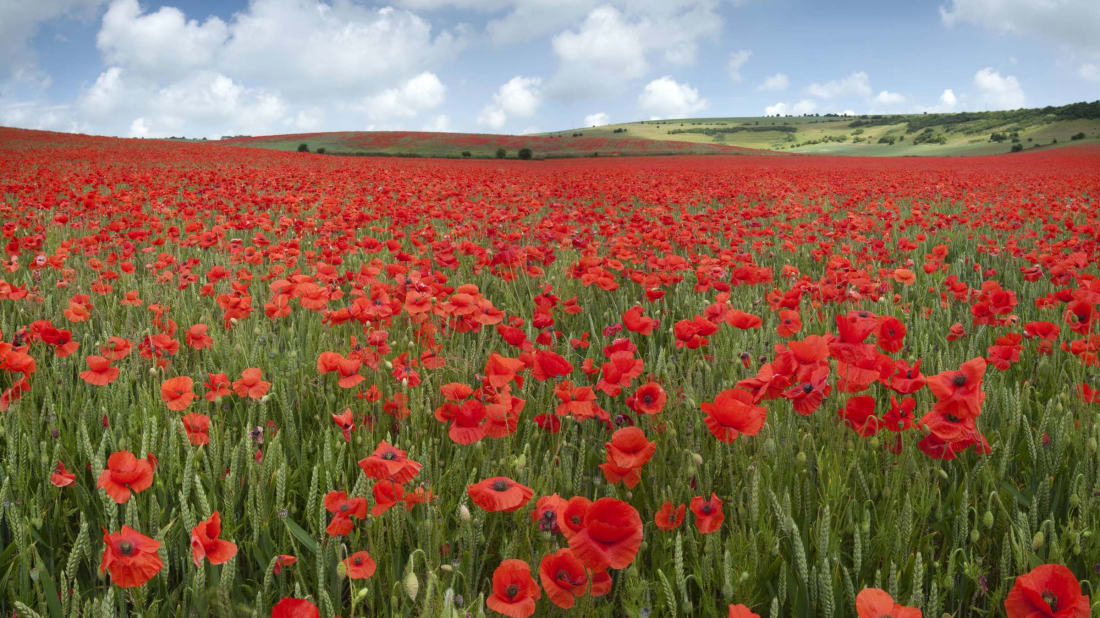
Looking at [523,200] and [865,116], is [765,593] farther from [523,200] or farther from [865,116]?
[865,116]

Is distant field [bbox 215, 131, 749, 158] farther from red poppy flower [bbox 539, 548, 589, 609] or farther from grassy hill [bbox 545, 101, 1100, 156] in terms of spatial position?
red poppy flower [bbox 539, 548, 589, 609]

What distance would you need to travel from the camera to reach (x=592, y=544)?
1127mm

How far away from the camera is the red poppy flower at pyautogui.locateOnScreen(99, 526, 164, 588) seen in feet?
3.56

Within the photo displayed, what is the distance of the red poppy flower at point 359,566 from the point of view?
1.36m

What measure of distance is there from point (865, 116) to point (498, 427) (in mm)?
109784

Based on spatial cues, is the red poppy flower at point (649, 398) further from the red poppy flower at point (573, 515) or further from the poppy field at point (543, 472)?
the red poppy flower at point (573, 515)

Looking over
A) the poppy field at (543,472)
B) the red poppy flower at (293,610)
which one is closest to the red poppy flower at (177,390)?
the poppy field at (543,472)

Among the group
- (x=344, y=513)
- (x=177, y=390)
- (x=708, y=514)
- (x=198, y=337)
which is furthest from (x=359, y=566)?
(x=198, y=337)

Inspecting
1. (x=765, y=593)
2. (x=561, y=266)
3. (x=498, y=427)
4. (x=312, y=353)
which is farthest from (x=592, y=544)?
(x=561, y=266)

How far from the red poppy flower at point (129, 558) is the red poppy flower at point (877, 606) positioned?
44.2 inches

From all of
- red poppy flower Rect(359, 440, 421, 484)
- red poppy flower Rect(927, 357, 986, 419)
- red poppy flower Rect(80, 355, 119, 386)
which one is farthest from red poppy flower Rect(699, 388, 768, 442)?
red poppy flower Rect(80, 355, 119, 386)

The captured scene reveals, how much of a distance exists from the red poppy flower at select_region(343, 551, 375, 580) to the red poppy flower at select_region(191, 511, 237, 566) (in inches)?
8.8

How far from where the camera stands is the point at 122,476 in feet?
4.42

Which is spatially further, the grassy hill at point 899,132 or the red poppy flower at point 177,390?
the grassy hill at point 899,132
